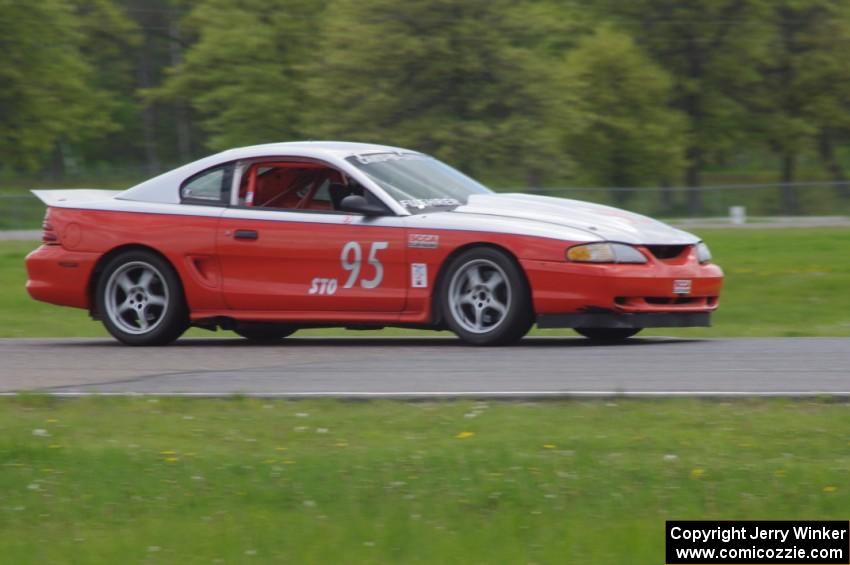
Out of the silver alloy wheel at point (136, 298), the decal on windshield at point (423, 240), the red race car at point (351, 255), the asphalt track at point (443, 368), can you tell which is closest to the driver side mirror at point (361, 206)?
the red race car at point (351, 255)

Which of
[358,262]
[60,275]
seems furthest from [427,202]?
[60,275]

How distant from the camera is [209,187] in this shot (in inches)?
430

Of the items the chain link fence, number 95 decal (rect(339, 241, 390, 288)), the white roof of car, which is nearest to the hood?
number 95 decal (rect(339, 241, 390, 288))

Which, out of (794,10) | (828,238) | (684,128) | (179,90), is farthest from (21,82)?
(828,238)

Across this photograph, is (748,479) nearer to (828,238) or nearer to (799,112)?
(828,238)

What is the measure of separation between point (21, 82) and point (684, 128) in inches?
957

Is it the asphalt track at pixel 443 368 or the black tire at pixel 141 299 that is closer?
the asphalt track at pixel 443 368

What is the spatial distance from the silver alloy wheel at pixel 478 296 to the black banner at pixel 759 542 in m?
4.77

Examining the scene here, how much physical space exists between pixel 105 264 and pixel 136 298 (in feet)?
1.12

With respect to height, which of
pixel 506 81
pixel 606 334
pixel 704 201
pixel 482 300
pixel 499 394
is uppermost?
pixel 506 81

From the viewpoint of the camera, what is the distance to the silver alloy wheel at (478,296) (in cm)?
991

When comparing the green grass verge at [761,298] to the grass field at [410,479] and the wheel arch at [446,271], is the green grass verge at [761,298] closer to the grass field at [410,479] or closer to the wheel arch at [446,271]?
the wheel arch at [446,271]

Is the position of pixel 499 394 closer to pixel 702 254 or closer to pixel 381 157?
pixel 702 254

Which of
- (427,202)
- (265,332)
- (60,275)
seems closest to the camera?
(427,202)
